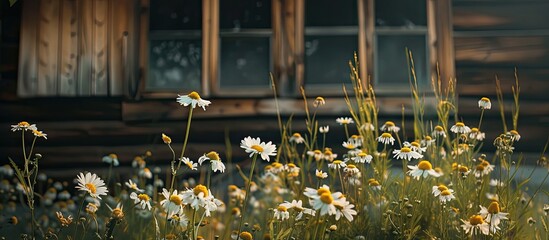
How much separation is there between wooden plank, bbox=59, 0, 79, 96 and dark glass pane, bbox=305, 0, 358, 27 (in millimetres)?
1713

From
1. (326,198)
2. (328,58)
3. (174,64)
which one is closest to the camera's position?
(326,198)

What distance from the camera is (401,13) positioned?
448 cm

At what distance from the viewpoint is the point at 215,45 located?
4195 millimetres

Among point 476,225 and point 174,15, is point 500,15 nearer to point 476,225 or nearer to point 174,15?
point 174,15

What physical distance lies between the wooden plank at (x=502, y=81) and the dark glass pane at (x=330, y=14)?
1.09 meters

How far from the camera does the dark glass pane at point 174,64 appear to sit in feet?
14.1

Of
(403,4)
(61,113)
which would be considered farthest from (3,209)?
(403,4)

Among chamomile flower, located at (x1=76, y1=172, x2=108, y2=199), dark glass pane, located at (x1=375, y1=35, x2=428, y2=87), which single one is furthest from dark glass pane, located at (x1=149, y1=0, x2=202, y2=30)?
chamomile flower, located at (x1=76, y1=172, x2=108, y2=199)

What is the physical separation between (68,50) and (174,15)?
77 cm

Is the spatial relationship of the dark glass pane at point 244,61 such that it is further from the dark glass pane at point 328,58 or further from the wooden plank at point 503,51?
the wooden plank at point 503,51

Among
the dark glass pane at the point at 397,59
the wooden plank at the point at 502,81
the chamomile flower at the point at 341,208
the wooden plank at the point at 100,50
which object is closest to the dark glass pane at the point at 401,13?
the dark glass pane at the point at 397,59

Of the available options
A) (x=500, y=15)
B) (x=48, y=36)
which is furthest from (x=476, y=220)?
(x=48, y=36)

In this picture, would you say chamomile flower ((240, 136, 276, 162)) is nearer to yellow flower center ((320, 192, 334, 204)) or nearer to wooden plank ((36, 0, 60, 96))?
yellow flower center ((320, 192, 334, 204))

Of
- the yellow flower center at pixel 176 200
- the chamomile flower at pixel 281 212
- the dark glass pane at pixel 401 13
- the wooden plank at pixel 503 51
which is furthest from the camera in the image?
the dark glass pane at pixel 401 13
